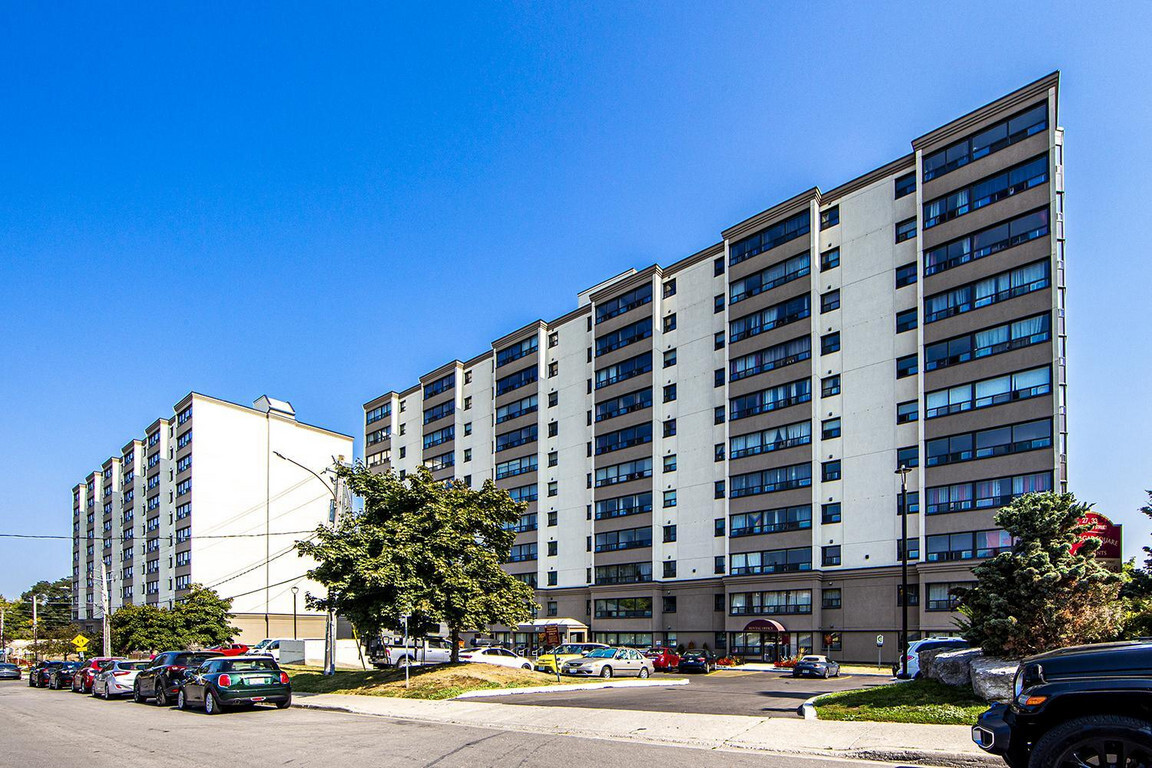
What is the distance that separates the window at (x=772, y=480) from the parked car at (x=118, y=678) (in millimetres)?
41024

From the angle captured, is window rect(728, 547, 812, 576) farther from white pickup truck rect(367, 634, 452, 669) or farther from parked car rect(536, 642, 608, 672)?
white pickup truck rect(367, 634, 452, 669)

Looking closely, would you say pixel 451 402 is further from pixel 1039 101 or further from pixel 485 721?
pixel 485 721

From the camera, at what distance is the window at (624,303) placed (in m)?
73.0

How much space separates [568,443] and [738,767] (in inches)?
2621

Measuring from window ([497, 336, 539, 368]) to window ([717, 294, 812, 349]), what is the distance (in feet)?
76.2

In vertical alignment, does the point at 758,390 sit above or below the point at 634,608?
above

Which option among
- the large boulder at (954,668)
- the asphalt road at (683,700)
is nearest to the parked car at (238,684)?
the asphalt road at (683,700)

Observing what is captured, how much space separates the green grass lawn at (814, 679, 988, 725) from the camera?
14062mm

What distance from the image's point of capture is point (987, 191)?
2036 inches

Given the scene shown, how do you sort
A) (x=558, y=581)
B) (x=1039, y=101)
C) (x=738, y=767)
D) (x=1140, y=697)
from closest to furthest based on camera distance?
(x=1140, y=697), (x=738, y=767), (x=1039, y=101), (x=558, y=581)

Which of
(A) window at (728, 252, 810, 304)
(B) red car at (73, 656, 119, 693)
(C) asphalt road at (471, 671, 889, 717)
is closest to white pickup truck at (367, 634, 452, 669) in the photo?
(B) red car at (73, 656, 119, 693)

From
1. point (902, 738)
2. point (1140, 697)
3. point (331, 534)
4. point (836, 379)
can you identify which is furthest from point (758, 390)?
point (1140, 697)

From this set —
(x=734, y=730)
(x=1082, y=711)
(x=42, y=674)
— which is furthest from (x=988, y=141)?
(x=42, y=674)

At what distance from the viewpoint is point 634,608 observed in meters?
69.2
